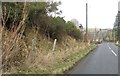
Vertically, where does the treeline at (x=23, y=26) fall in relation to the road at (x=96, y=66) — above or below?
above

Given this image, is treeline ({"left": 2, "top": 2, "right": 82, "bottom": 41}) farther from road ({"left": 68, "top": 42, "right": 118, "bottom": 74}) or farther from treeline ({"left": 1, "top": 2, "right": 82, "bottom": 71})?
road ({"left": 68, "top": 42, "right": 118, "bottom": 74})

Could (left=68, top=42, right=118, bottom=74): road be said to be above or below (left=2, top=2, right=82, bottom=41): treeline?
below

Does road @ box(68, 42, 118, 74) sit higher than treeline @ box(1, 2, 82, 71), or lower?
lower

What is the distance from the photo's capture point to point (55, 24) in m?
30.1

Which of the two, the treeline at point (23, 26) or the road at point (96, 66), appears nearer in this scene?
the treeline at point (23, 26)

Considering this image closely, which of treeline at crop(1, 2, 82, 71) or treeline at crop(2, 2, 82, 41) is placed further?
treeline at crop(2, 2, 82, 41)

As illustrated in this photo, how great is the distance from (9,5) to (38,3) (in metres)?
4.97

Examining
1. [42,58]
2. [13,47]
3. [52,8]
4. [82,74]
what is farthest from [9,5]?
[52,8]

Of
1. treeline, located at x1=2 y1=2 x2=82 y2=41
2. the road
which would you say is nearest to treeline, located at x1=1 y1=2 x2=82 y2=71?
treeline, located at x1=2 y1=2 x2=82 y2=41

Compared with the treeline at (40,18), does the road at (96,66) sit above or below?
below

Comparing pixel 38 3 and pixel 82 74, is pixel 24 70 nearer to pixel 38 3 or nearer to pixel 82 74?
pixel 82 74

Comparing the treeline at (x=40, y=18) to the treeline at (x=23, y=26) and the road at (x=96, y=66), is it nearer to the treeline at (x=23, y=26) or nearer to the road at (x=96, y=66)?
the treeline at (x=23, y=26)

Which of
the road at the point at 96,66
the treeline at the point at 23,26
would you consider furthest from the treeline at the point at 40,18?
the road at the point at 96,66

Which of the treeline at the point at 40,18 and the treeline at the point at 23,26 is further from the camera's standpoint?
the treeline at the point at 40,18
